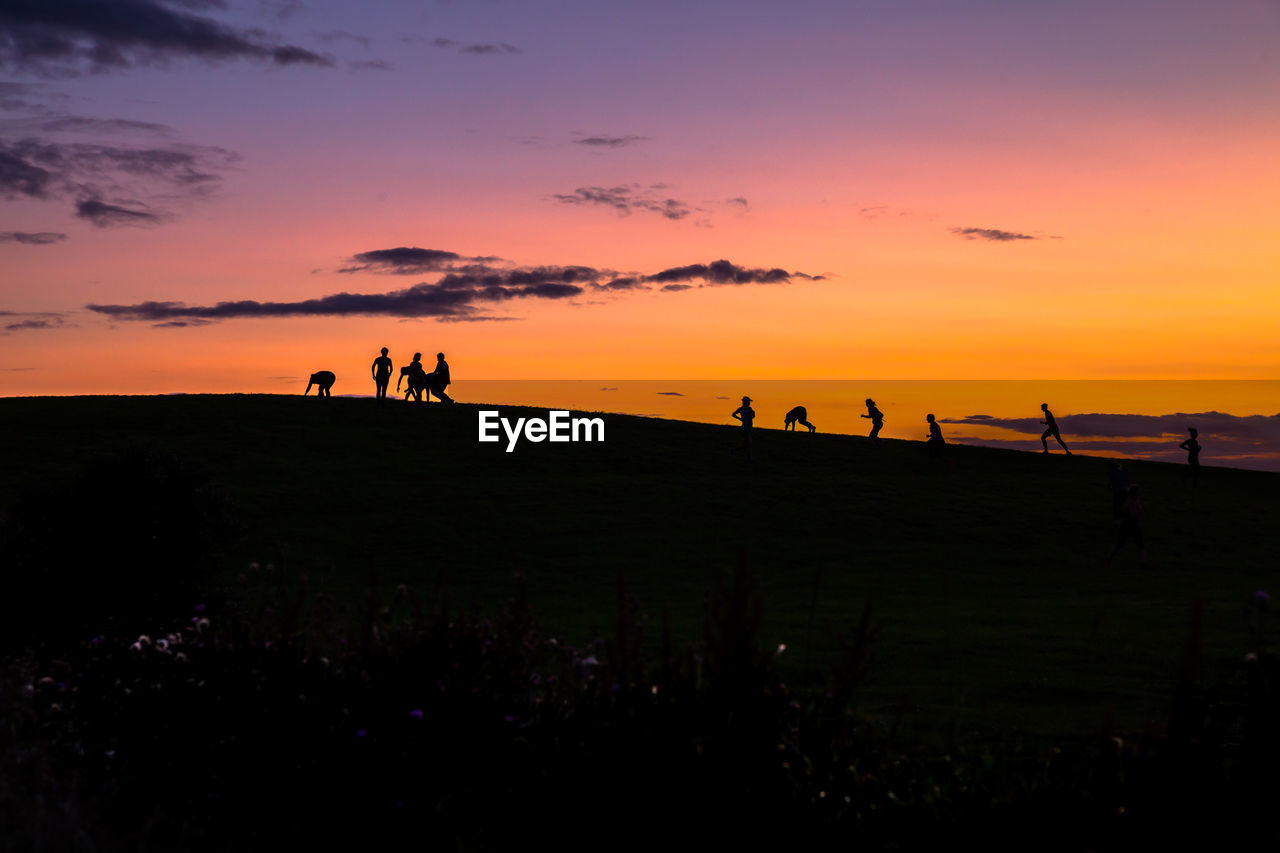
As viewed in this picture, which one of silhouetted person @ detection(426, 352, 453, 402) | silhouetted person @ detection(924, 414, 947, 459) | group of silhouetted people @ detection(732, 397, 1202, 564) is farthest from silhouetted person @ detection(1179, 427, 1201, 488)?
silhouetted person @ detection(426, 352, 453, 402)

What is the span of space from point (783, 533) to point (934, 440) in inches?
568

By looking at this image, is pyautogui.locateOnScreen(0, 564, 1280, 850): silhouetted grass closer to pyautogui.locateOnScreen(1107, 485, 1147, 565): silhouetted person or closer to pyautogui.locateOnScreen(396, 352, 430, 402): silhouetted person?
pyautogui.locateOnScreen(1107, 485, 1147, 565): silhouetted person

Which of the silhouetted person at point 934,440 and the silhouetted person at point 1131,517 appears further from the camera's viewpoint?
the silhouetted person at point 934,440

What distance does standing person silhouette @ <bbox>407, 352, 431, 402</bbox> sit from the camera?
152 feet

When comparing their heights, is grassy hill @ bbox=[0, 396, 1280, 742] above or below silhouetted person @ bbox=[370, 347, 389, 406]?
below

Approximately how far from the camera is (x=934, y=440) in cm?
4184

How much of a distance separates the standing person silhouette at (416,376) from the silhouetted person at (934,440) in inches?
865

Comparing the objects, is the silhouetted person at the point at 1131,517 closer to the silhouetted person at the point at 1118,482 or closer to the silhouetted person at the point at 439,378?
the silhouetted person at the point at 1118,482

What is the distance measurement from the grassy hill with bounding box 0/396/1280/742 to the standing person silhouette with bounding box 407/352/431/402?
40.3 inches

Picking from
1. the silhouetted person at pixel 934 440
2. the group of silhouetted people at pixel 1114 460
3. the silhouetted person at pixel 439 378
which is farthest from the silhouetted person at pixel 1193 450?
the silhouetted person at pixel 439 378

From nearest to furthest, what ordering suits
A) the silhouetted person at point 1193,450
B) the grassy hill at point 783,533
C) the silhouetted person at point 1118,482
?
the grassy hill at point 783,533
the silhouetted person at point 1118,482
the silhouetted person at point 1193,450

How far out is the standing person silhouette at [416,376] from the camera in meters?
46.4

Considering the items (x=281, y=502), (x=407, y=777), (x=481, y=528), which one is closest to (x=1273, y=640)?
(x=407, y=777)

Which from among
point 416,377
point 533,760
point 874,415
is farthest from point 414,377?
point 533,760
